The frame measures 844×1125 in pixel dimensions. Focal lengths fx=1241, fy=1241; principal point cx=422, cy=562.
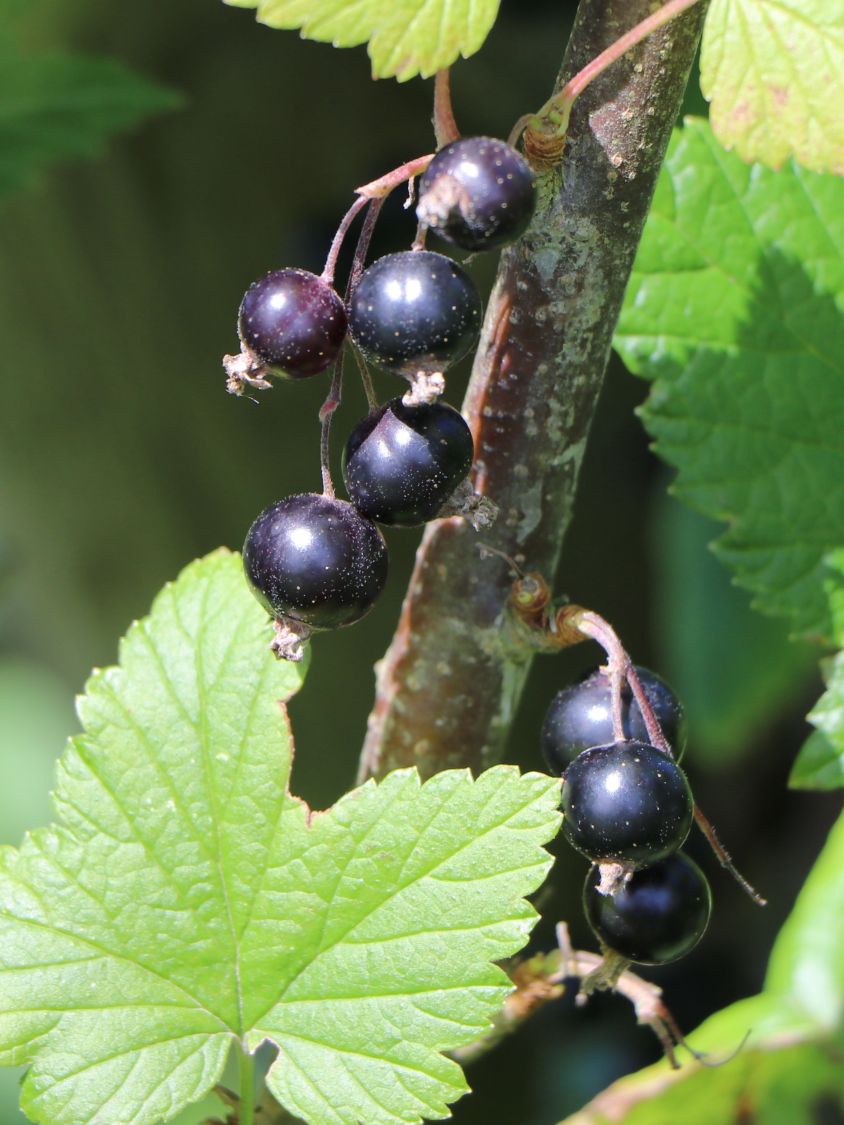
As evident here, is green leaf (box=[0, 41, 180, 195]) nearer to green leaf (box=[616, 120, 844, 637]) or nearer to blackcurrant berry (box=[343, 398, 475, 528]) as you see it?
green leaf (box=[616, 120, 844, 637])

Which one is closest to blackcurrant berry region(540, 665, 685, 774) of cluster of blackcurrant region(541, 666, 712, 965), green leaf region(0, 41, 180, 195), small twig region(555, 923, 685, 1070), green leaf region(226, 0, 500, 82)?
cluster of blackcurrant region(541, 666, 712, 965)

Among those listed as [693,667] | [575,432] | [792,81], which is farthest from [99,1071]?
[693,667]

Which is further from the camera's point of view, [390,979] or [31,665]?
A: [31,665]

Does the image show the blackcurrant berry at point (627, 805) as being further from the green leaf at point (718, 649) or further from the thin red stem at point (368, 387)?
the green leaf at point (718, 649)

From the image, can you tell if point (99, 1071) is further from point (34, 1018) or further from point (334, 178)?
point (334, 178)

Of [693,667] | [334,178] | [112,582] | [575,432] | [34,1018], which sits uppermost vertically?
[334,178]

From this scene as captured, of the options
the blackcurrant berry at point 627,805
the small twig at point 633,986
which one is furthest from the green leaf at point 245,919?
the small twig at point 633,986
